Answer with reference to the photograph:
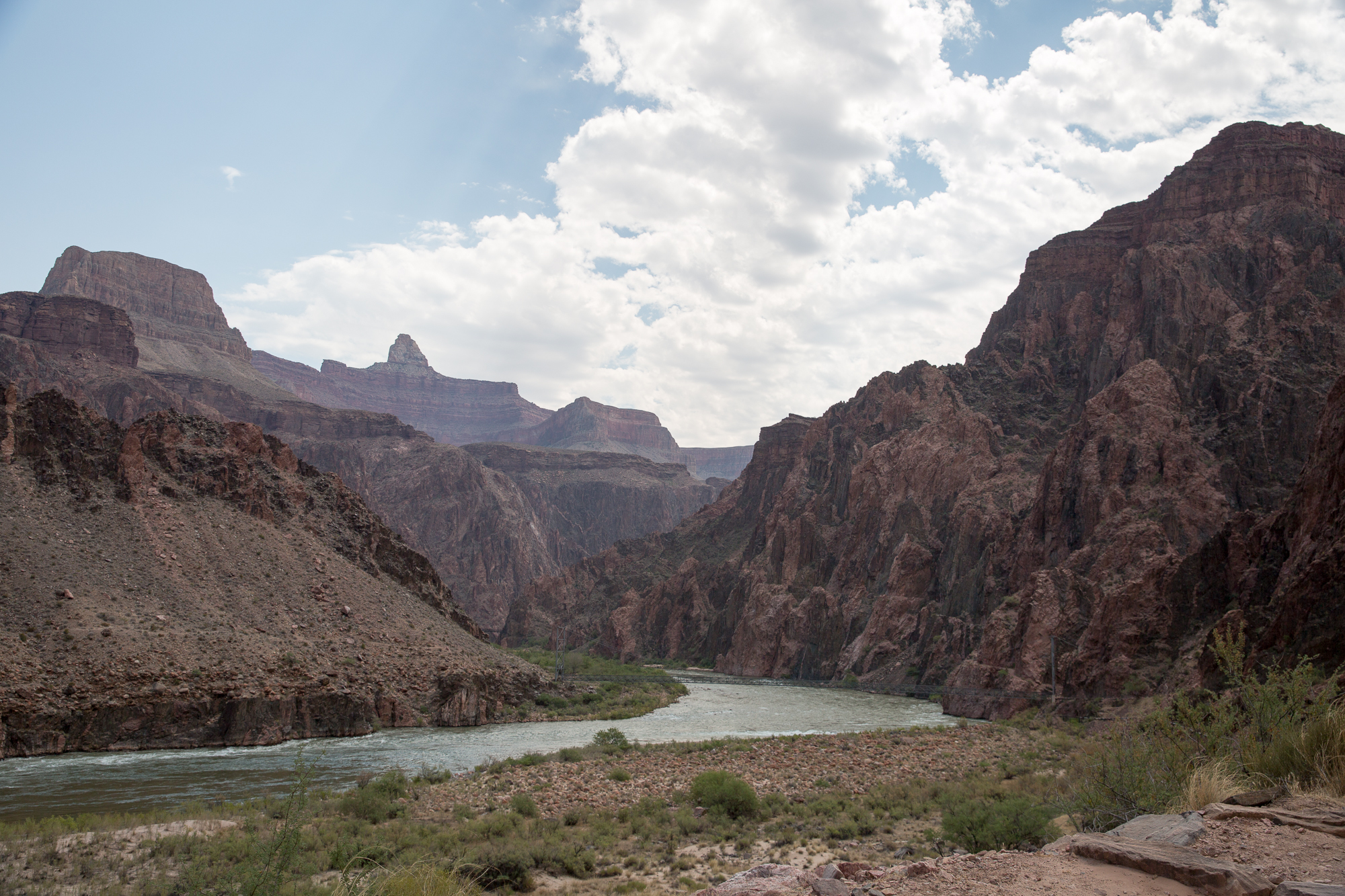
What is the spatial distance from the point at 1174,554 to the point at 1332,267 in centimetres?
5041

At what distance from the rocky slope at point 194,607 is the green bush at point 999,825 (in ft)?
128

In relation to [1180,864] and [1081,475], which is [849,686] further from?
[1180,864]

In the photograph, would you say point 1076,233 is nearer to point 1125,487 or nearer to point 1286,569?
point 1125,487

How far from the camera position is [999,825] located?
1662 cm

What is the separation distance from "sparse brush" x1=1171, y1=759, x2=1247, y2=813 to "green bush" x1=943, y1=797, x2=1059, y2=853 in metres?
4.72

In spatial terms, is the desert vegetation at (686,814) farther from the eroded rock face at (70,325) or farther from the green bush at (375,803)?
the eroded rock face at (70,325)

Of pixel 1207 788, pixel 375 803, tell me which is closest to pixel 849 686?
pixel 375 803

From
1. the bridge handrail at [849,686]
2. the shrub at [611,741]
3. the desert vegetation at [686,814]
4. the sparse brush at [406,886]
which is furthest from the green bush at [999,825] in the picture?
the bridge handrail at [849,686]

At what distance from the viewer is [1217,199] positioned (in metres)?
104

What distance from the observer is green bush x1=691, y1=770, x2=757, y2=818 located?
23.2 metres

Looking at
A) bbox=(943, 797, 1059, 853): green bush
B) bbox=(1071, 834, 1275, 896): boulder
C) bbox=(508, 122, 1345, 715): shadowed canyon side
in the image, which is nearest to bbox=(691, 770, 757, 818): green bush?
bbox=(943, 797, 1059, 853): green bush

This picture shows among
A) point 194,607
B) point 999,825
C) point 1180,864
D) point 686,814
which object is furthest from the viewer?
point 194,607

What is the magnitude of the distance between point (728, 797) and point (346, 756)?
2446 cm

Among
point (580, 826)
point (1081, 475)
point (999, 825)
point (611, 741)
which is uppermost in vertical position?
point (1081, 475)
